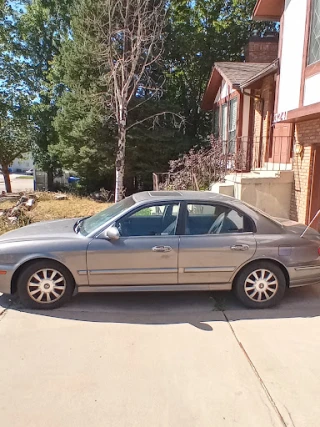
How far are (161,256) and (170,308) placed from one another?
0.71 m

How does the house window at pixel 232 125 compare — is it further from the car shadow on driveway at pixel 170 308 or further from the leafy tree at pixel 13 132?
the leafy tree at pixel 13 132

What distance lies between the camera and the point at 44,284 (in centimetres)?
425

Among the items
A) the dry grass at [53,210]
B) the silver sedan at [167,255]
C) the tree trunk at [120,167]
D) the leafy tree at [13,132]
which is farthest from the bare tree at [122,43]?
the leafy tree at [13,132]

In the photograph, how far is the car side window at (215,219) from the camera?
4492mm

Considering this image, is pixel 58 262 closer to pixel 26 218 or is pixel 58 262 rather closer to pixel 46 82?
pixel 26 218

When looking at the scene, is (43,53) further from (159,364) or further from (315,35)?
(159,364)

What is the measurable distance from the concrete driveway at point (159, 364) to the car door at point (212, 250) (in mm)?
437

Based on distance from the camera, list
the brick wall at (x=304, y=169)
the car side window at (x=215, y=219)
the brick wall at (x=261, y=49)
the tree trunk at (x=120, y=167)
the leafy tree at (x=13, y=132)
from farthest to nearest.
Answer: the leafy tree at (x=13, y=132) → the brick wall at (x=261, y=49) → the tree trunk at (x=120, y=167) → the brick wall at (x=304, y=169) → the car side window at (x=215, y=219)

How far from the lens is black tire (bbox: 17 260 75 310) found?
13.9ft

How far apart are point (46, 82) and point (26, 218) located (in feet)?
51.8

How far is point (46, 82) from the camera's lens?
21922 mm

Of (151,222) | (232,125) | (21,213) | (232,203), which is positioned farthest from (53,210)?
(232,125)

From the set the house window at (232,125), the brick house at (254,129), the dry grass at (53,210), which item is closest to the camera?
the brick house at (254,129)

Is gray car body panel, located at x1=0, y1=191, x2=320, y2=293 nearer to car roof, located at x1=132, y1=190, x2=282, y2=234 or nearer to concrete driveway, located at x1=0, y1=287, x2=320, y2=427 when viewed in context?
car roof, located at x1=132, y1=190, x2=282, y2=234
